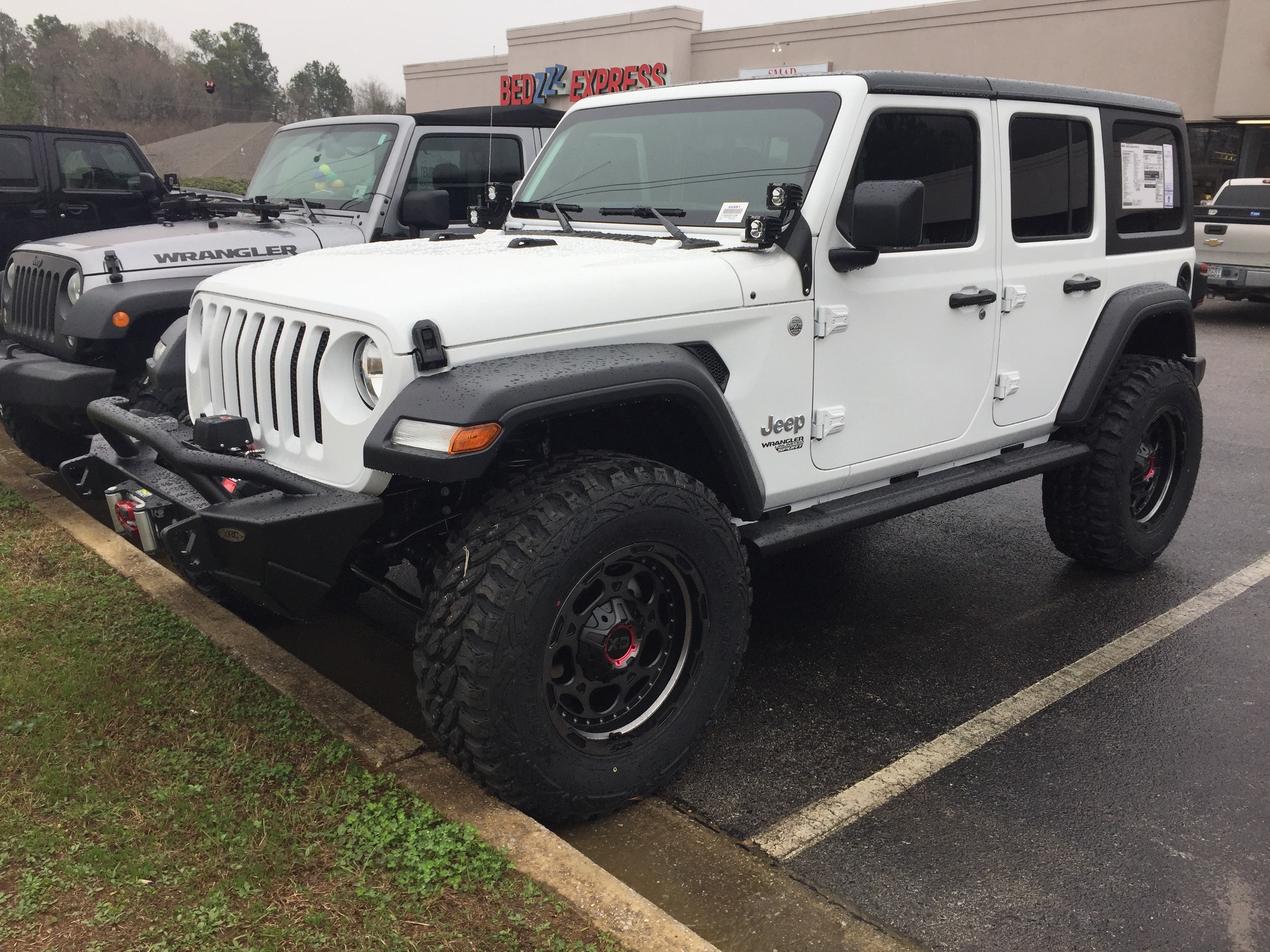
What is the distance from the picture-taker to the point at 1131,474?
498cm

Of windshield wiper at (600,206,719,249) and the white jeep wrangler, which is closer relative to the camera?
the white jeep wrangler

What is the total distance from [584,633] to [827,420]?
1.15 metres

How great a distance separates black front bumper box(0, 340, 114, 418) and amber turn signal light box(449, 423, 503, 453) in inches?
112

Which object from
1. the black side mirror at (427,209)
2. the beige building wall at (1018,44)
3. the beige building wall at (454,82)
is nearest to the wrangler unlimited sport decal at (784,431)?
the black side mirror at (427,209)

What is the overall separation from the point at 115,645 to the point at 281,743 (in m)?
1.09

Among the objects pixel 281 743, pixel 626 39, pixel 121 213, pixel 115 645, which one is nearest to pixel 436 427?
pixel 281 743

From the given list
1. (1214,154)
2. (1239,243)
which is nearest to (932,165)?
(1239,243)

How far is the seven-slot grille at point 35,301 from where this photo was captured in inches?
Answer: 211

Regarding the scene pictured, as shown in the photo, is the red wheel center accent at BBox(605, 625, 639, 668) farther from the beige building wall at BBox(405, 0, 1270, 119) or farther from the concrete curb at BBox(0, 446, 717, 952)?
the beige building wall at BBox(405, 0, 1270, 119)

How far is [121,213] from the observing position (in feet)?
29.2

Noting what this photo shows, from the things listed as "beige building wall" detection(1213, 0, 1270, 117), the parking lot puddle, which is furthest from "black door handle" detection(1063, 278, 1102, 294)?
"beige building wall" detection(1213, 0, 1270, 117)

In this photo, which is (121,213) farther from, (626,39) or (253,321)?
(626,39)

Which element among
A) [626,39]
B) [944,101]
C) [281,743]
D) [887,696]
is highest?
[626,39]

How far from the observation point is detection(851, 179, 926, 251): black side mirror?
3.22 m
